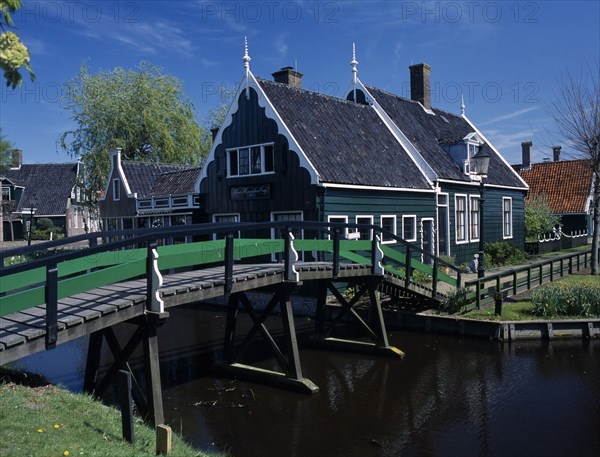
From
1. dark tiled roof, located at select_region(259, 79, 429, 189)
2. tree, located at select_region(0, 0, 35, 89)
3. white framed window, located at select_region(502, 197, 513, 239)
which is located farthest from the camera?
white framed window, located at select_region(502, 197, 513, 239)

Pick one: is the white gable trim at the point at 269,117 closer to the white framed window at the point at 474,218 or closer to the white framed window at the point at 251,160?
the white framed window at the point at 251,160

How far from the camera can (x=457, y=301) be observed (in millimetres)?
16391

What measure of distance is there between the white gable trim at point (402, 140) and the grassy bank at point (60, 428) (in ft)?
56.2

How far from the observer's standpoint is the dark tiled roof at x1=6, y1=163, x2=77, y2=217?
59.7 m

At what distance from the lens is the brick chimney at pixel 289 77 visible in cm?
2290

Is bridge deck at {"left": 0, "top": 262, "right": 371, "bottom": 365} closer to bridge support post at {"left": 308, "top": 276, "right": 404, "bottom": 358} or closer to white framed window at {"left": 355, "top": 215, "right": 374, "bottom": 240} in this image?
bridge support post at {"left": 308, "top": 276, "right": 404, "bottom": 358}

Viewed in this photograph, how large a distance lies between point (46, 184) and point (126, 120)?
28.0 metres

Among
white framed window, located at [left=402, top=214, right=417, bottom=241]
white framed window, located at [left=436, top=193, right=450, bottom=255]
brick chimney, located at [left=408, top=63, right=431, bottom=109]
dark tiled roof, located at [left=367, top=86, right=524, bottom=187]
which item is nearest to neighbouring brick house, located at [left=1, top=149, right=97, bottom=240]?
brick chimney, located at [left=408, top=63, right=431, bottom=109]

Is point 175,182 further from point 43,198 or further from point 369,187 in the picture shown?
point 43,198

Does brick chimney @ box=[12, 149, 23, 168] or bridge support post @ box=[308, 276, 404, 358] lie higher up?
brick chimney @ box=[12, 149, 23, 168]

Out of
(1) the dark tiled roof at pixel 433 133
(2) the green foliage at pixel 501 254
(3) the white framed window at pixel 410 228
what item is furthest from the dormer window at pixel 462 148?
(3) the white framed window at pixel 410 228

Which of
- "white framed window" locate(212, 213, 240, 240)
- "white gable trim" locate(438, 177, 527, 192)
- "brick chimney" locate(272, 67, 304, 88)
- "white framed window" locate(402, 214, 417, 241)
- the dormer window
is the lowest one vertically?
"white framed window" locate(402, 214, 417, 241)

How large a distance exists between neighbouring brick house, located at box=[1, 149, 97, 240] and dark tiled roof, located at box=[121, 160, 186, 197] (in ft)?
91.2

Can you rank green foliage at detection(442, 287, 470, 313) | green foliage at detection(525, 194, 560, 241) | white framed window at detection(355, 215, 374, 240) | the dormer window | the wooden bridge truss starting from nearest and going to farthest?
1. the wooden bridge truss
2. green foliage at detection(442, 287, 470, 313)
3. white framed window at detection(355, 215, 374, 240)
4. the dormer window
5. green foliage at detection(525, 194, 560, 241)
